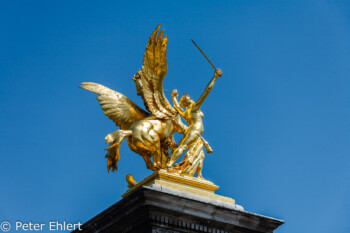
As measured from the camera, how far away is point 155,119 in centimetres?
1691

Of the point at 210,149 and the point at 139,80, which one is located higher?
the point at 139,80

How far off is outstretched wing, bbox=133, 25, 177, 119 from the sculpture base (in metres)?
1.82

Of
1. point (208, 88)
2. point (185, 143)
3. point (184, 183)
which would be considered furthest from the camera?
point (208, 88)

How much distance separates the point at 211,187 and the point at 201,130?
64.1 inches

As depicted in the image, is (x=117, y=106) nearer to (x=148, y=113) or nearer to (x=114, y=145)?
(x=148, y=113)

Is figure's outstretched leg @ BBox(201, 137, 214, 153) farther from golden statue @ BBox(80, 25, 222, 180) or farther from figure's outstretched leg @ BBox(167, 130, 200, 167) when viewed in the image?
figure's outstretched leg @ BBox(167, 130, 200, 167)

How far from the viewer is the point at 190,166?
646 inches

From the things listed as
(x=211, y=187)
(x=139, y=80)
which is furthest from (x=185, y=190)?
(x=139, y=80)

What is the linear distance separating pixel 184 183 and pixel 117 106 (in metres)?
2.69

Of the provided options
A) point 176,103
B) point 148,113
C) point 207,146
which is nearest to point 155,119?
point 148,113

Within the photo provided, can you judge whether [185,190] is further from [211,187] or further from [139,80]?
[139,80]

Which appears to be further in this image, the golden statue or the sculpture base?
the golden statue

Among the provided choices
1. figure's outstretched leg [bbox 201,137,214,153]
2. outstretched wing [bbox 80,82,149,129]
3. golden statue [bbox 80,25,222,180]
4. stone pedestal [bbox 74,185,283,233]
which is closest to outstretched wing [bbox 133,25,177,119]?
golden statue [bbox 80,25,222,180]

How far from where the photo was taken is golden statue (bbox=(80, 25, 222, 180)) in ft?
54.2
